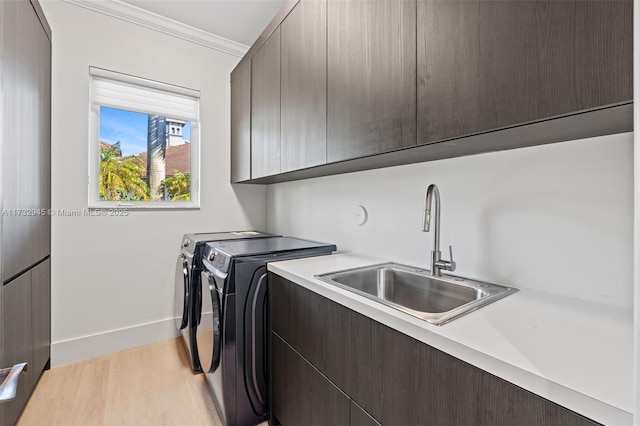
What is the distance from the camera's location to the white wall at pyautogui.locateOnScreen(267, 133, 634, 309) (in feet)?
2.85

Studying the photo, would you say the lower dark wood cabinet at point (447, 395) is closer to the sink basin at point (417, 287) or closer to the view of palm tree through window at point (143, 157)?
the sink basin at point (417, 287)

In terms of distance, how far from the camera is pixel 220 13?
7.29 ft

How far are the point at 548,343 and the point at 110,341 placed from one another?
275 centimetres

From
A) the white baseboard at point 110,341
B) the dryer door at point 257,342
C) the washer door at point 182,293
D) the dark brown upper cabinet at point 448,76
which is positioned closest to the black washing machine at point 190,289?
the washer door at point 182,293

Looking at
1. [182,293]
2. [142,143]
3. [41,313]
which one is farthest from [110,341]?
[142,143]

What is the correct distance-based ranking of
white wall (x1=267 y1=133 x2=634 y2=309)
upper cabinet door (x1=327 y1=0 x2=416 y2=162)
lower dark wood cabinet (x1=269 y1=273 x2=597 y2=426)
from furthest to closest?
upper cabinet door (x1=327 y1=0 x2=416 y2=162)
white wall (x1=267 y1=133 x2=634 y2=309)
lower dark wood cabinet (x1=269 y1=273 x2=597 y2=426)

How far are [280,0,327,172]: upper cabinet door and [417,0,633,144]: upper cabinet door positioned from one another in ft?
1.91

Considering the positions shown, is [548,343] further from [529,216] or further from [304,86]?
[304,86]

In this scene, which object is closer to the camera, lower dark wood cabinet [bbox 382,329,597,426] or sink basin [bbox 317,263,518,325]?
lower dark wood cabinet [bbox 382,329,597,426]

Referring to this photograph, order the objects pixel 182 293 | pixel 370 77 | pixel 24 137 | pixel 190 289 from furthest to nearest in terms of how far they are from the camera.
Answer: pixel 182 293 → pixel 190 289 → pixel 24 137 → pixel 370 77

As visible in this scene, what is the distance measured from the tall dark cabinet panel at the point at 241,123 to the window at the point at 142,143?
32 centimetres

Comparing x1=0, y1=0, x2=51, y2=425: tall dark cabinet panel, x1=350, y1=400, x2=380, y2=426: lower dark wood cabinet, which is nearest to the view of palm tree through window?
x1=0, y1=0, x2=51, y2=425: tall dark cabinet panel

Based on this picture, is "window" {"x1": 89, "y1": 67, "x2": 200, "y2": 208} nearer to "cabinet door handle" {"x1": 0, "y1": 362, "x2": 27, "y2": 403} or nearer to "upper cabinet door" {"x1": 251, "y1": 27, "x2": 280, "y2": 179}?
"upper cabinet door" {"x1": 251, "y1": 27, "x2": 280, "y2": 179}

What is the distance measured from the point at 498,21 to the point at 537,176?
56 centimetres
